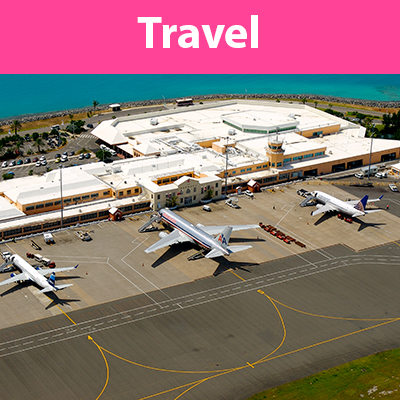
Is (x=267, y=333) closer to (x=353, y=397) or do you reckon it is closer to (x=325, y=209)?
(x=353, y=397)

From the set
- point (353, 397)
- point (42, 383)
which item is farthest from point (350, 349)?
point (42, 383)

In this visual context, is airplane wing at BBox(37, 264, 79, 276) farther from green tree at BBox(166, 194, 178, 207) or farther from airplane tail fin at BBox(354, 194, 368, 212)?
airplane tail fin at BBox(354, 194, 368, 212)

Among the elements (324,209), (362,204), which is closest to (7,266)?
(324,209)

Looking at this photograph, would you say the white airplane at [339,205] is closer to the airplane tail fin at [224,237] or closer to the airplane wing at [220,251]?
the airplane tail fin at [224,237]

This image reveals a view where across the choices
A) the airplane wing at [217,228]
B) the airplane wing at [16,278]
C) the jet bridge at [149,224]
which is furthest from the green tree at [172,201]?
the airplane wing at [16,278]

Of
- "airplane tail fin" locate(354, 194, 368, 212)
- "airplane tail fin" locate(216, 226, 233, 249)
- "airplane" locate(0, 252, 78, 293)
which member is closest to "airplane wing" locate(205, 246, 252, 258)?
"airplane tail fin" locate(216, 226, 233, 249)
